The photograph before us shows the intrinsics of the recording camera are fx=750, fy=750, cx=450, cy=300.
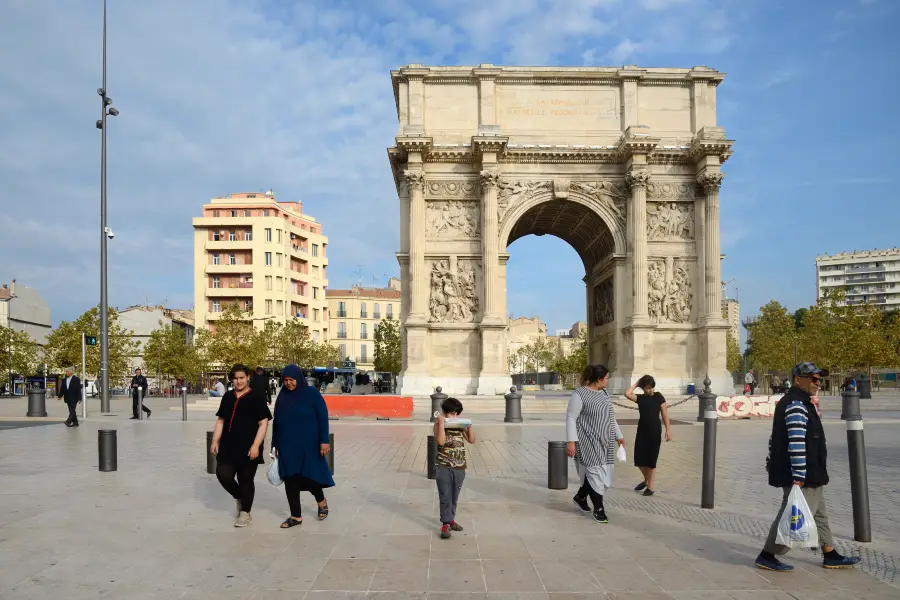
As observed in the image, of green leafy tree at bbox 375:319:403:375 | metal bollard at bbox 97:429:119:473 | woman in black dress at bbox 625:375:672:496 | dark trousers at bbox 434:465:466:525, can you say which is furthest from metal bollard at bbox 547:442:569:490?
green leafy tree at bbox 375:319:403:375

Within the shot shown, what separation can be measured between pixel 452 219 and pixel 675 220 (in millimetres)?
10006

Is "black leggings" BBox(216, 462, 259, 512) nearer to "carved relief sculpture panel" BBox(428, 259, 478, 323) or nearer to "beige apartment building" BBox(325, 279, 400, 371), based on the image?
"carved relief sculpture panel" BBox(428, 259, 478, 323)

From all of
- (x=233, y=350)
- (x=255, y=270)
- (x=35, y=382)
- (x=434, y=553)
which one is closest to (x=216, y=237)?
(x=255, y=270)

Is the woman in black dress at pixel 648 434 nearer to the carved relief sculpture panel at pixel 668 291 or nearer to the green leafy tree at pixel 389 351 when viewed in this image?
the carved relief sculpture panel at pixel 668 291

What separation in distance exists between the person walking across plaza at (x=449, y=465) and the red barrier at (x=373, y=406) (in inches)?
680

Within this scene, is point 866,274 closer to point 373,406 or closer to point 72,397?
point 373,406

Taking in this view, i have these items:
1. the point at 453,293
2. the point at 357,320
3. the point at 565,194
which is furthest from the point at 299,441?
the point at 357,320

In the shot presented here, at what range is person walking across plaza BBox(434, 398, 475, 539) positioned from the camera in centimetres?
718

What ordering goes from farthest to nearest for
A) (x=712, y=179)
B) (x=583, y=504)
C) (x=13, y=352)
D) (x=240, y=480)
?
(x=13, y=352) → (x=712, y=179) → (x=583, y=504) → (x=240, y=480)

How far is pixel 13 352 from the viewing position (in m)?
60.4

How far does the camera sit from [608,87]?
33.8 m

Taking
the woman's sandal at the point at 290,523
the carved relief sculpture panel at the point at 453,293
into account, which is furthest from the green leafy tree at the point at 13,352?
the woman's sandal at the point at 290,523

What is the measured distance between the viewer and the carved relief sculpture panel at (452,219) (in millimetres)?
33344

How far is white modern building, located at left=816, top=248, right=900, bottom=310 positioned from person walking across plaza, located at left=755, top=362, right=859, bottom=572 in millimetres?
138818
